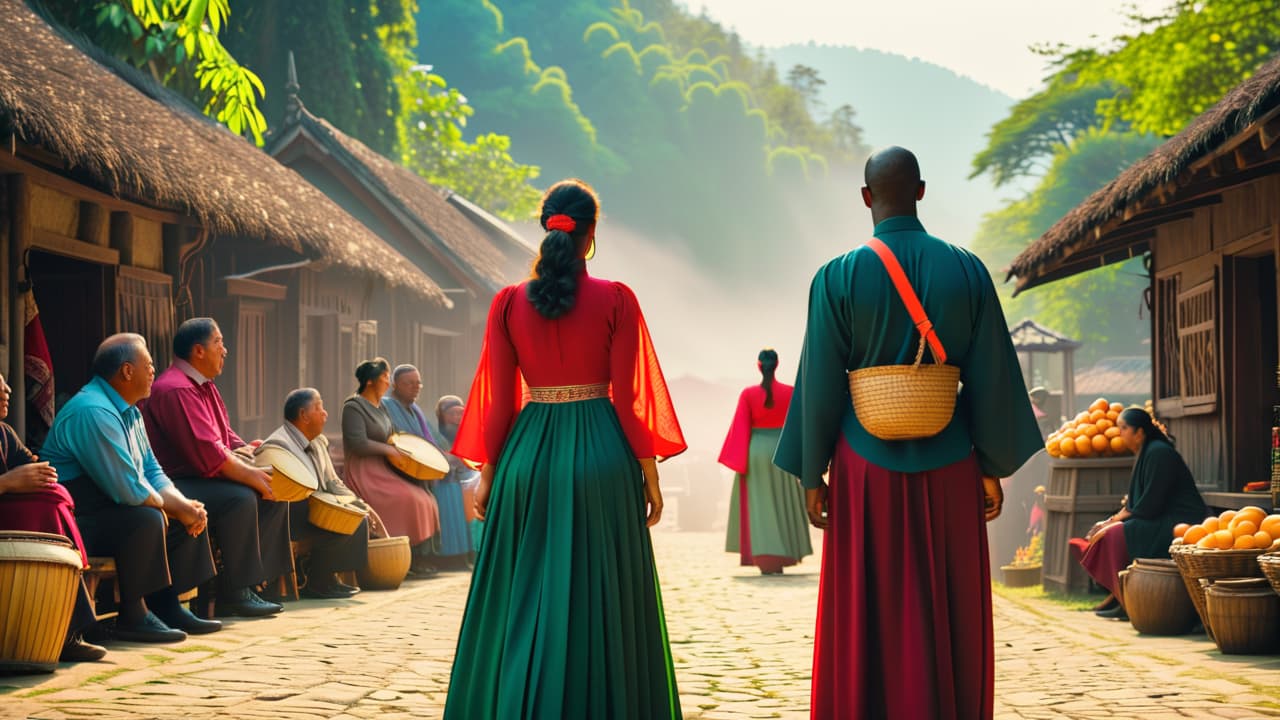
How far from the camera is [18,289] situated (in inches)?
404

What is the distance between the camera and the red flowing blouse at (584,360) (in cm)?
543

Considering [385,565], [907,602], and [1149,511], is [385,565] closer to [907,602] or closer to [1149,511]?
[1149,511]

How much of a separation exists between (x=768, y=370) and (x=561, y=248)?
888cm

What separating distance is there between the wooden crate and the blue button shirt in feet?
24.4

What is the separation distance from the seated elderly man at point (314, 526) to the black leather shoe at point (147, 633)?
275 centimetres

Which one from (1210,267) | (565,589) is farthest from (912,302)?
(1210,267)

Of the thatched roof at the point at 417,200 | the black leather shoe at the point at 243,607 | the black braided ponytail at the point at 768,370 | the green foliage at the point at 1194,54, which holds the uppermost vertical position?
the green foliage at the point at 1194,54

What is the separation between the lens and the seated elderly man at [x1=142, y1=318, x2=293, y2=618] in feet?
30.0

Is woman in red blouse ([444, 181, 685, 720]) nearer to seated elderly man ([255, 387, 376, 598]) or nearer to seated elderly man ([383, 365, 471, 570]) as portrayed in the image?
seated elderly man ([255, 387, 376, 598])

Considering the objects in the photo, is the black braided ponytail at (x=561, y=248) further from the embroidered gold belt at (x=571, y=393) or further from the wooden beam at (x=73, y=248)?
the wooden beam at (x=73, y=248)

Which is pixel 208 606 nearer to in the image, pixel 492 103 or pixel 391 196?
pixel 391 196

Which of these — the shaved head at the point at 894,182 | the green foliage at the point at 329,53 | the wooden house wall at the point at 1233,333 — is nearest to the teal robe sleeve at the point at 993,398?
the shaved head at the point at 894,182

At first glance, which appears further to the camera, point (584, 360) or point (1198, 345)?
point (1198, 345)

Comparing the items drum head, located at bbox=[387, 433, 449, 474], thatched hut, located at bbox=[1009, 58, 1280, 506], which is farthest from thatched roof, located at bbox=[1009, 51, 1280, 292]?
drum head, located at bbox=[387, 433, 449, 474]
